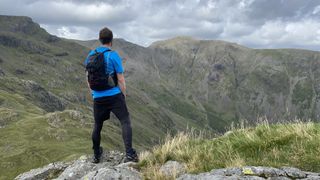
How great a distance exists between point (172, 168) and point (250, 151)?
7.53 ft

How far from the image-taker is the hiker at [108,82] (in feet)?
42.2

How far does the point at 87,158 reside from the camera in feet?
49.4

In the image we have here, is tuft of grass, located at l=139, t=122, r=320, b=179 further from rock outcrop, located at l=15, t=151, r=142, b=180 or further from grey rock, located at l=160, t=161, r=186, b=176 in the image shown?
rock outcrop, located at l=15, t=151, r=142, b=180

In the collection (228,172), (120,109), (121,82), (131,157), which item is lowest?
(131,157)

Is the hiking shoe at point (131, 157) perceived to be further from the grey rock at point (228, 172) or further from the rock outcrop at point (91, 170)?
the grey rock at point (228, 172)

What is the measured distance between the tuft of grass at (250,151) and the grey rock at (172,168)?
0.53 feet

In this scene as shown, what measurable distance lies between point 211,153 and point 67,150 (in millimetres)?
123880

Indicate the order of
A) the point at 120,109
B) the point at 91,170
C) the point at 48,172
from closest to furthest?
1. the point at 120,109
2. the point at 91,170
3. the point at 48,172

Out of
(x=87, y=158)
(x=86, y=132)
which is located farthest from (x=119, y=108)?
(x=86, y=132)

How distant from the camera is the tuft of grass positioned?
10586 mm

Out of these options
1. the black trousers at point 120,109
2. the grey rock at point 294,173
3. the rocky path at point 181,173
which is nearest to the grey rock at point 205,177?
the rocky path at point 181,173

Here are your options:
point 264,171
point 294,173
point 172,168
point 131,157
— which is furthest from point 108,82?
point 294,173

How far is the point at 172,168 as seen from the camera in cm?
1103

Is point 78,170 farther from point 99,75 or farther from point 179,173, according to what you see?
point 179,173
